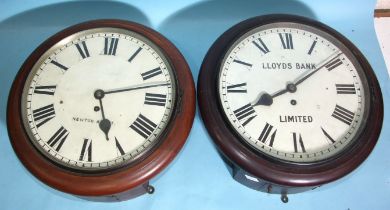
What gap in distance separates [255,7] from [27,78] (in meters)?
0.70

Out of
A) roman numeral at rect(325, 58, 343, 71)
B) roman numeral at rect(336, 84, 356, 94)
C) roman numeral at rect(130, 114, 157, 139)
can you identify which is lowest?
roman numeral at rect(130, 114, 157, 139)

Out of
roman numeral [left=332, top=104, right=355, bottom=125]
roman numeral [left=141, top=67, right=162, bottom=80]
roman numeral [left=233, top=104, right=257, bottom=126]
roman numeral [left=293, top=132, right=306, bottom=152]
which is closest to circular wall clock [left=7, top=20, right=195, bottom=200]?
roman numeral [left=141, top=67, right=162, bottom=80]

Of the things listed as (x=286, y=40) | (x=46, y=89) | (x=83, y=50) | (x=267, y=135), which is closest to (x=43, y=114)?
(x=46, y=89)

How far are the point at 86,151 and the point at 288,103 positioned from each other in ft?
1.58

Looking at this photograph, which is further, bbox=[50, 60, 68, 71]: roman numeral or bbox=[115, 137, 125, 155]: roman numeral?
bbox=[50, 60, 68, 71]: roman numeral

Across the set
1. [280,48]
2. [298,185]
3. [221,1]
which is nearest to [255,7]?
[221,1]

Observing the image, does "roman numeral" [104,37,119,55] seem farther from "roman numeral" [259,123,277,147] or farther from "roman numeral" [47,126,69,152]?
"roman numeral" [259,123,277,147]

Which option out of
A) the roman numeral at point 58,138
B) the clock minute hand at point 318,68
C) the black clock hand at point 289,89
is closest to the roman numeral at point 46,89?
the roman numeral at point 58,138

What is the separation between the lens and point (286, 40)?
40.1 inches

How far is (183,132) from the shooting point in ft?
2.90

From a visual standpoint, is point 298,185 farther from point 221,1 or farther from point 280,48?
point 221,1

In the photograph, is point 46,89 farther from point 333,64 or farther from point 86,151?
point 333,64

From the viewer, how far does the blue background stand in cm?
100

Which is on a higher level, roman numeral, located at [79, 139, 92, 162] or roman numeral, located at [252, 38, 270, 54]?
roman numeral, located at [252, 38, 270, 54]
